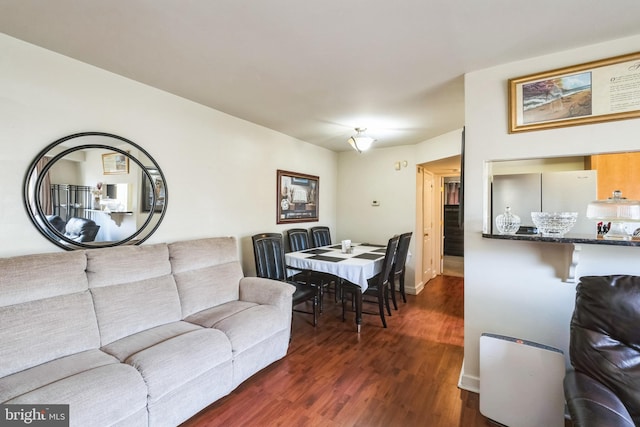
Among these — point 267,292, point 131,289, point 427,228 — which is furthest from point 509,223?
point 427,228

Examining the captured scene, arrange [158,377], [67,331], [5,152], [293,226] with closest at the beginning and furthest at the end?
[158,377] < [67,331] < [5,152] < [293,226]

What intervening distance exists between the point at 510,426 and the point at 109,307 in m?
2.77

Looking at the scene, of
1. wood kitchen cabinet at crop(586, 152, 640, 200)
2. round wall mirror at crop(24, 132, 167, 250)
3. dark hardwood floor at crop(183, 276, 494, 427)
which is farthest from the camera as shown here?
wood kitchen cabinet at crop(586, 152, 640, 200)

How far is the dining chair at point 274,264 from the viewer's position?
126 inches

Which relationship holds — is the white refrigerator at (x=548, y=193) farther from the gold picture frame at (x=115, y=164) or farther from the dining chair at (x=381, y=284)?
the gold picture frame at (x=115, y=164)

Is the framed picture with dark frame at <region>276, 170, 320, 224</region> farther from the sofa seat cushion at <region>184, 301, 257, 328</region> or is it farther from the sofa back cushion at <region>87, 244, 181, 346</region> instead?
the sofa back cushion at <region>87, 244, 181, 346</region>

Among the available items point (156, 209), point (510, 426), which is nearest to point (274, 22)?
point (156, 209)

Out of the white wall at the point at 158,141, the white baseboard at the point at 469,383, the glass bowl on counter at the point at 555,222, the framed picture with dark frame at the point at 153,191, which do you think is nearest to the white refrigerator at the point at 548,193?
the glass bowl on counter at the point at 555,222

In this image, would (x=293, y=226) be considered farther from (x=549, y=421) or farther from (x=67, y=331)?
(x=549, y=421)

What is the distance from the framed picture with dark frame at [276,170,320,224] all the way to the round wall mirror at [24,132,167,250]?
172 cm

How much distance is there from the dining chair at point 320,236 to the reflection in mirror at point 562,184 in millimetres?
2554

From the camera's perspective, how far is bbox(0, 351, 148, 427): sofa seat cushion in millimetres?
1306

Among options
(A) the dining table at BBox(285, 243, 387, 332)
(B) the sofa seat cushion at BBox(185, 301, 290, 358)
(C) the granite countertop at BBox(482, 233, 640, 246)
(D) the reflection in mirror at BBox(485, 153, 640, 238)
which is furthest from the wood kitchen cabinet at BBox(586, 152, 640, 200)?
(B) the sofa seat cushion at BBox(185, 301, 290, 358)

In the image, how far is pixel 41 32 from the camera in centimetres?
181
